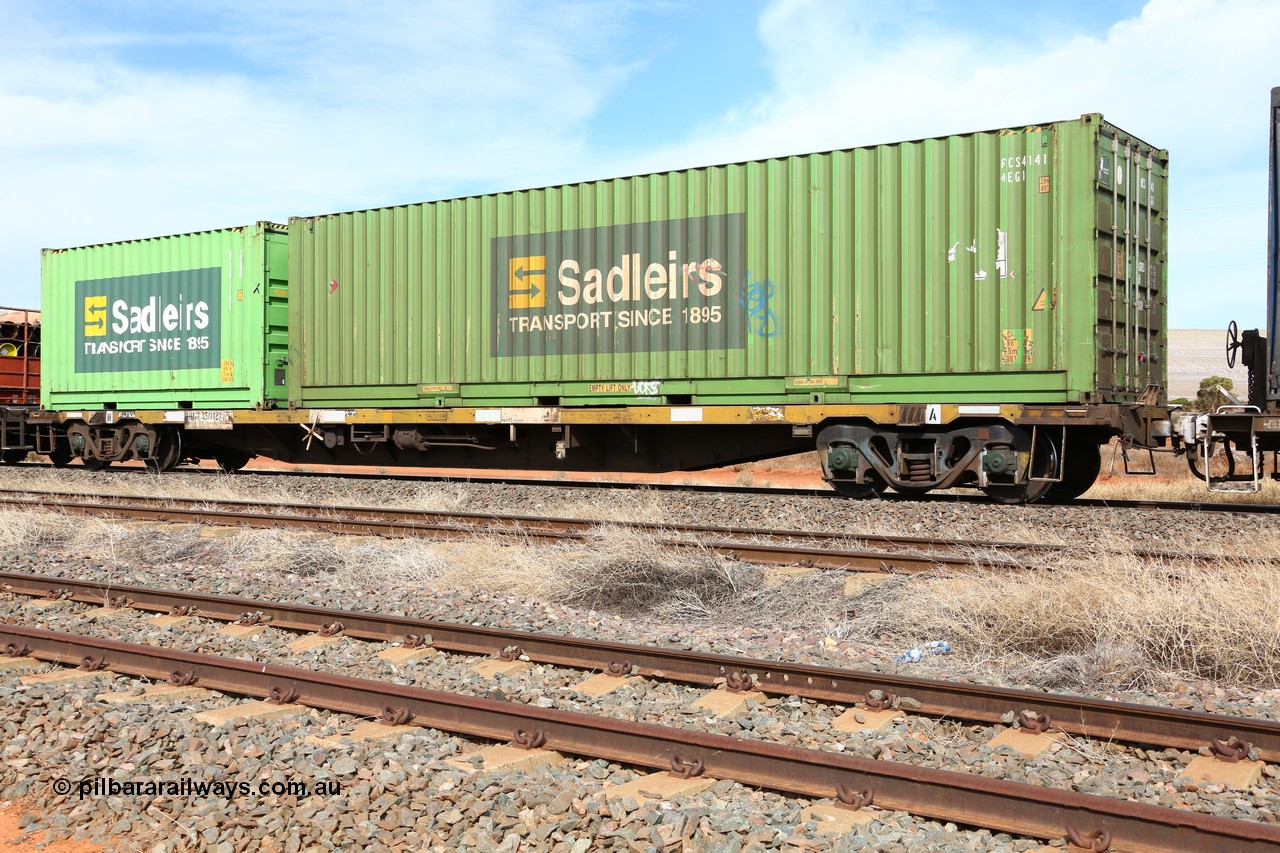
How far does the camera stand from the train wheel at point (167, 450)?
1789cm

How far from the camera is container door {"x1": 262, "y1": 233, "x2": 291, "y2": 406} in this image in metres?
15.9

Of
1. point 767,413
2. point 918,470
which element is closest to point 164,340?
point 767,413

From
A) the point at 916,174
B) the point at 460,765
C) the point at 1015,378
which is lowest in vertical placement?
the point at 460,765

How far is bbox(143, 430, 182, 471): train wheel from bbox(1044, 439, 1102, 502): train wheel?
13.6 metres

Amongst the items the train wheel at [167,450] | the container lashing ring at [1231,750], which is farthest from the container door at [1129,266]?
the train wheel at [167,450]

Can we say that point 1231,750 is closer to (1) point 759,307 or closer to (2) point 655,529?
(2) point 655,529

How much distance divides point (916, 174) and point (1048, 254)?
5.23 ft

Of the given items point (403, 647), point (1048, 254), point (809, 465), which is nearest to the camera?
point (403, 647)

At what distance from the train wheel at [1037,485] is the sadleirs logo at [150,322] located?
11.6m

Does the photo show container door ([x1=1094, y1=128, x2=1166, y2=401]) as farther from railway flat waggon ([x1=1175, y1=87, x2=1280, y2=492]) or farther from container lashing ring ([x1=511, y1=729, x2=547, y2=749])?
container lashing ring ([x1=511, y1=729, x2=547, y2=749])

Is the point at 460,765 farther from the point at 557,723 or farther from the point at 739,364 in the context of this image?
the point at 739,364

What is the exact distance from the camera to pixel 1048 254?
1070 centimetres

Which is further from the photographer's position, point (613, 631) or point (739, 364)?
point (739, 364)

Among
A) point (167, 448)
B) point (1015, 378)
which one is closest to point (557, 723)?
point (1015, 378)
